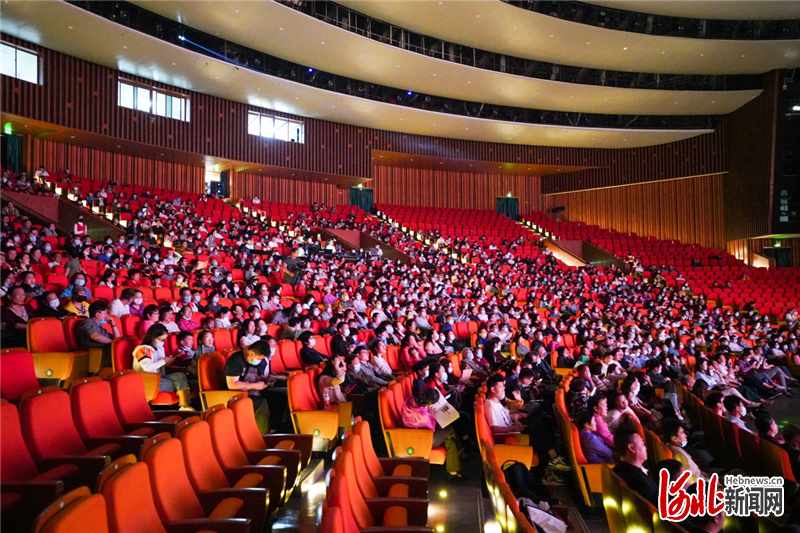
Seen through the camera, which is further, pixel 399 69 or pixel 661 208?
pixel 661 208

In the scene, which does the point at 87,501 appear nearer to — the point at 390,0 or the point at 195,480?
the point at 195,480

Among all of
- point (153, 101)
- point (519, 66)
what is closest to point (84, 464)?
point (153, 101)

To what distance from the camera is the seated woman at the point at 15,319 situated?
4.05 m

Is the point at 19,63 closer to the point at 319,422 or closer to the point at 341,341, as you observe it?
the point at 341,341

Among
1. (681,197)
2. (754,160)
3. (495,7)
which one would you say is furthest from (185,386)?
(681,197)

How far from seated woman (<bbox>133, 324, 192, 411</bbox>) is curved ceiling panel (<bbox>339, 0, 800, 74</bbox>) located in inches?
368

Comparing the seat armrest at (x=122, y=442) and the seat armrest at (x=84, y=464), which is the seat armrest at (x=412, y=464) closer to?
the seat armrest at (x=122, y=442)

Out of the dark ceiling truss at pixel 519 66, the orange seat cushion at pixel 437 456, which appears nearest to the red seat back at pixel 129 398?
the orange seat cushion at pixel 437 456

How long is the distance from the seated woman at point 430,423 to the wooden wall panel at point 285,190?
12111mm

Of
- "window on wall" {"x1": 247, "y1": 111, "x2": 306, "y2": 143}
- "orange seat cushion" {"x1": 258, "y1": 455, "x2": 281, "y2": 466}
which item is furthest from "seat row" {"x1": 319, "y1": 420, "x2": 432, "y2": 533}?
"window on wall" {"x1": 247, "y1": 111, "x2": 306, "y2": 143}

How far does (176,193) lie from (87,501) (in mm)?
12104

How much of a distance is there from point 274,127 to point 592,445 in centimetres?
1262

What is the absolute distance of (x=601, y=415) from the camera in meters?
3.86

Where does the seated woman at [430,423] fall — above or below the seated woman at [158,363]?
below
